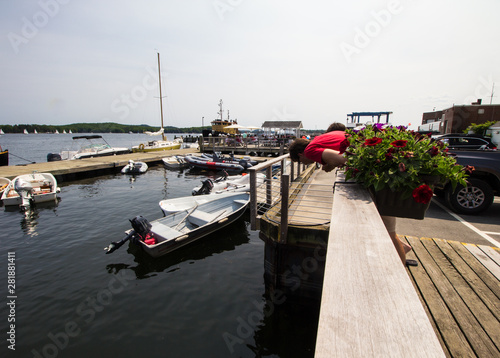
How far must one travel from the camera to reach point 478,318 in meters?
2.52

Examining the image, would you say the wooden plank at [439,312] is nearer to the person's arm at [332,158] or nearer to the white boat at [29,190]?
the person's arm at [332,158]

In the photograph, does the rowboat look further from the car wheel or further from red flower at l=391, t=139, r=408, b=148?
red flower at l=391, t=139, r=408, b=148

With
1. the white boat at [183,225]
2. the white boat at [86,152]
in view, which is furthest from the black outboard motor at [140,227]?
the white boat at [86,152]

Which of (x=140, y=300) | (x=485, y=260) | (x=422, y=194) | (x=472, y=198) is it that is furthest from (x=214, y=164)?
(x=422, y=194)

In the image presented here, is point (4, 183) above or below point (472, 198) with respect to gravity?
below

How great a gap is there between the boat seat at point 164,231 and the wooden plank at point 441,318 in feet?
20.1

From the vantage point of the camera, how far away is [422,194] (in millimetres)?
2342

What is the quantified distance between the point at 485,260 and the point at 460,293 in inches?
53.8

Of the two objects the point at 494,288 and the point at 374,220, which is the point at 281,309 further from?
the point at 374,220

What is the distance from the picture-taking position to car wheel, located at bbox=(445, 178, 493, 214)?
668 centimetres

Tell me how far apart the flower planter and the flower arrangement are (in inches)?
3.0

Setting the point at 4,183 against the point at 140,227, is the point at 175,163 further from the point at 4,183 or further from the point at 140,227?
the point at 140,227

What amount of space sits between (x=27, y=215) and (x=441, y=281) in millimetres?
14692

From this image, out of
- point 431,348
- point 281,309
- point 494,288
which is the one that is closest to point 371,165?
point 431,348
